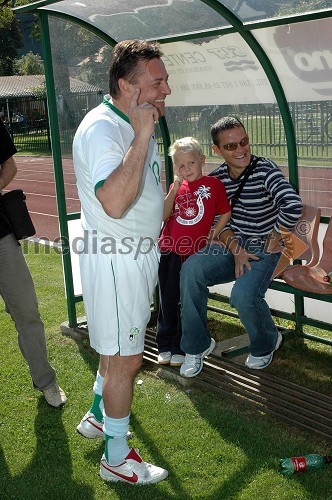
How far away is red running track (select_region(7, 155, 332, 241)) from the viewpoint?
5121 millimetres

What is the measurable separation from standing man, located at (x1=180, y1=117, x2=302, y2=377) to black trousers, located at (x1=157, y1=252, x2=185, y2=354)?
0.66 ft

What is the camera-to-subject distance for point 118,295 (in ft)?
11.2

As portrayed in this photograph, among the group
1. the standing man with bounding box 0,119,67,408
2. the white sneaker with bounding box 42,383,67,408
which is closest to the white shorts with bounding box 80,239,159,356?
the standing man with bounding box 0,119,67,408

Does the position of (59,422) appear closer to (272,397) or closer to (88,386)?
(88,386)

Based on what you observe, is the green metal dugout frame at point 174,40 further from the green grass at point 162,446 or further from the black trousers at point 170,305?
the green grass at point 162,446

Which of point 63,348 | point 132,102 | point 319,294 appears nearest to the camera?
point 132,102

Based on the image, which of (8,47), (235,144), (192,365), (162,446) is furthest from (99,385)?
(8,47)

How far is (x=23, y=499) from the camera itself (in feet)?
11.7

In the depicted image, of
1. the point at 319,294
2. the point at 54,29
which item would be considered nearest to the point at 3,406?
the point at 319,294

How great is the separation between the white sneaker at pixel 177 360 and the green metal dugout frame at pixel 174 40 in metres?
0.83

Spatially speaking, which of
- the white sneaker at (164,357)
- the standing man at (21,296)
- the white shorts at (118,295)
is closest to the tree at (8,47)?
the white sneaker at (164,357)

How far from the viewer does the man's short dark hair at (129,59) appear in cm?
327

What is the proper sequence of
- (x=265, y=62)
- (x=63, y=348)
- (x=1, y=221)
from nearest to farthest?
(x=1, y=221), (x=265, y=62), (x=63, y=348)

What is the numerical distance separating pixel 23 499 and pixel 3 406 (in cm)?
116
